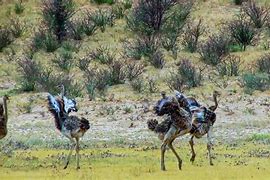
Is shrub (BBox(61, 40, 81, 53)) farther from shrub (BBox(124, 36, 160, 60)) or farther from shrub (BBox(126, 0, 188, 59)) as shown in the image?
shrub (BBox(126, 0, 188, 59))

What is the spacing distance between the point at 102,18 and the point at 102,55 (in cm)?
498

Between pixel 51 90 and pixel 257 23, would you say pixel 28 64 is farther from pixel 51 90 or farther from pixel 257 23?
pixel 257 23

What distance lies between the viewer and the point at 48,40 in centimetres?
4747

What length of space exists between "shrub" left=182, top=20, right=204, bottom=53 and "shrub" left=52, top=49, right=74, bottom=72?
554 centimetres

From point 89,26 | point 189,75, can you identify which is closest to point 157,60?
point 189,75

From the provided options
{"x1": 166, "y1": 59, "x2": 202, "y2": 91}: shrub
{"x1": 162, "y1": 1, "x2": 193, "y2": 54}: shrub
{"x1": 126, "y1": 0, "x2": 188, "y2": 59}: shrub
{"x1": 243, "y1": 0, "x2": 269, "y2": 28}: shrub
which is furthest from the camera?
{"x1": 243, "y1": 0, "x2": 269, "y2": 28}: shrub

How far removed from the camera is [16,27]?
4947cm

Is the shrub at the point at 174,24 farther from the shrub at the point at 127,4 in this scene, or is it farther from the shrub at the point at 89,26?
the shrub at the point at 89,26

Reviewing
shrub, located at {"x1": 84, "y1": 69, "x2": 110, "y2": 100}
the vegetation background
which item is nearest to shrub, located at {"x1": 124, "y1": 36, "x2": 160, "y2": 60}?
the vegetation background

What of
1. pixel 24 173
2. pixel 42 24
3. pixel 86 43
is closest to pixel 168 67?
pixel 86 43

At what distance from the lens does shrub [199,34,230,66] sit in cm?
4434

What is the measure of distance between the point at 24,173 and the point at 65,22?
2829 centimetres

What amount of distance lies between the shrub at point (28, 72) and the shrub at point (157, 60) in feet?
16.7

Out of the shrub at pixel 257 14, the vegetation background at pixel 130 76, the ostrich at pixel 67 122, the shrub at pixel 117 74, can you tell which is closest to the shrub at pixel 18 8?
the vegetation background at pixel 130 76
